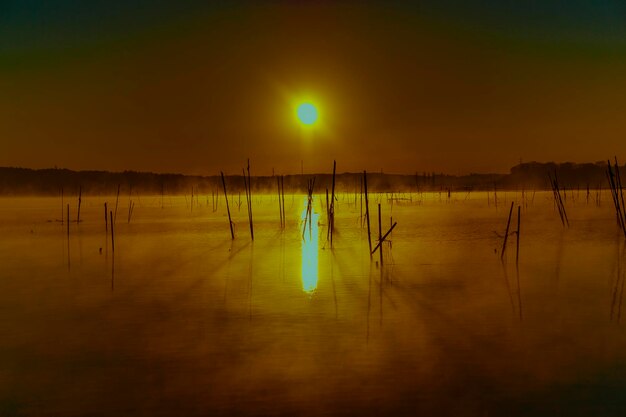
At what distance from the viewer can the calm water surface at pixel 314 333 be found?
4871mm

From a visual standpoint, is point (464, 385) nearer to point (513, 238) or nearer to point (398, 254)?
point (398, 254)

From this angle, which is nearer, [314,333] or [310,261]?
[314,333]

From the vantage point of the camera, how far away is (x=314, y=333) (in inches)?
264

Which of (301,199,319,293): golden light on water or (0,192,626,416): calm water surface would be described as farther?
(301,199,319,293): golden light on water

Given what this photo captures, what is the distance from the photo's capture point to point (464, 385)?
5.07 metres

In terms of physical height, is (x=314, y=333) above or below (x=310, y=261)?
below

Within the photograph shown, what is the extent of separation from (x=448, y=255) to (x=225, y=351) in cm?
751

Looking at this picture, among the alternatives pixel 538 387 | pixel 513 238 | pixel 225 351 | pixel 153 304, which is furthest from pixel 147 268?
pixel 513 238

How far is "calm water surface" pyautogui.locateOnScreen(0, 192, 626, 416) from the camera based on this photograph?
4871mm

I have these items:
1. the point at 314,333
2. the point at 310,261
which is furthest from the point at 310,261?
the point at 314,333

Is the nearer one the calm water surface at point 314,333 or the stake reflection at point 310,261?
the calm water surface at point 314,333

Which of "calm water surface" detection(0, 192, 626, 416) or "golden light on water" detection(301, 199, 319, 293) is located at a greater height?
"golden light on water" detection(301, 199, 319, 293)

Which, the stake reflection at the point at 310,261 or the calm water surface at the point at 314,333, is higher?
the stake reflection at the point at 310,261

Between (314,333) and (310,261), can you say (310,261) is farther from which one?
(314,333)
